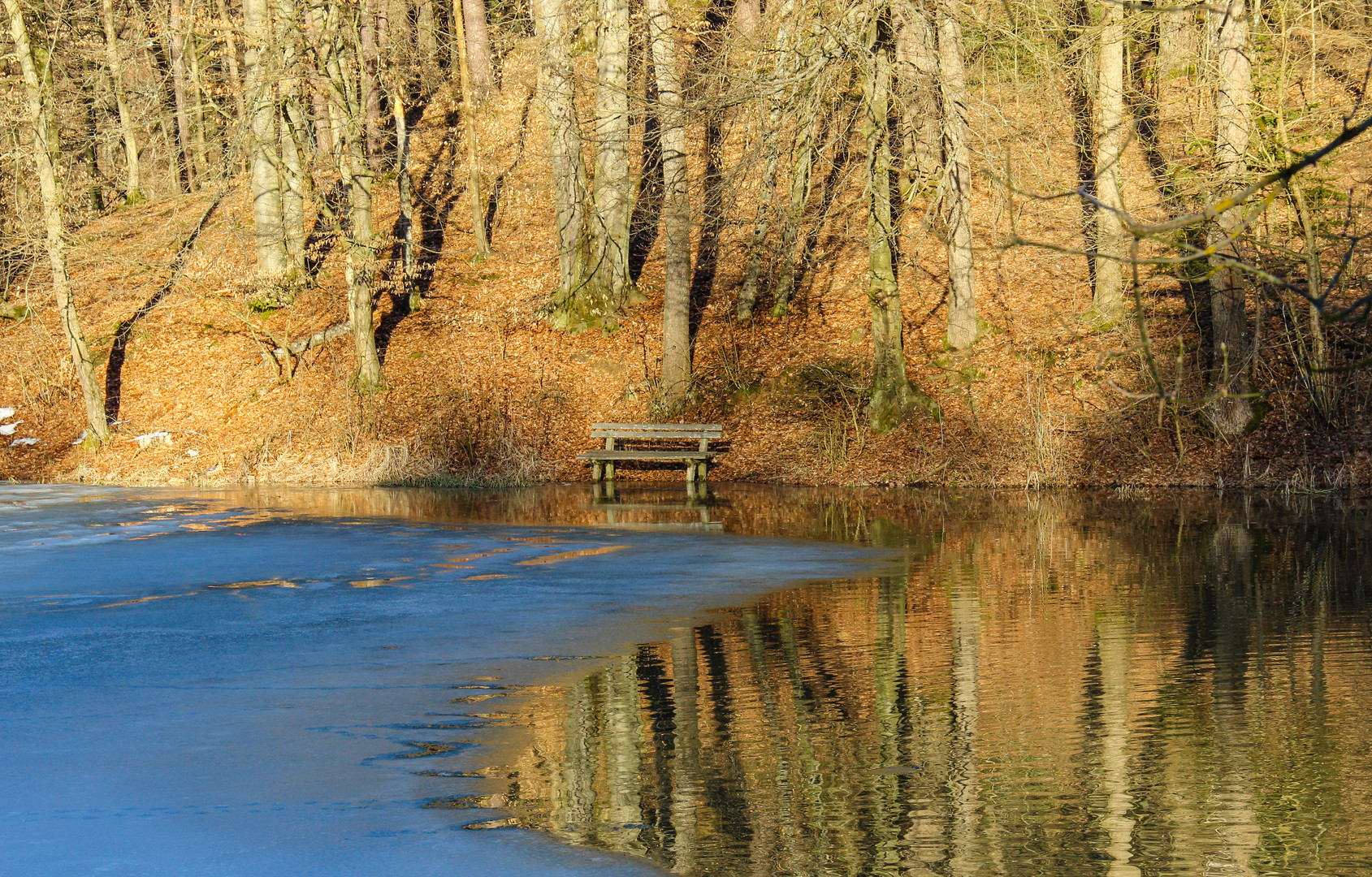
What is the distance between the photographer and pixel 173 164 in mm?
31141

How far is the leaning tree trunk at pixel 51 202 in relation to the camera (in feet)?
69.9

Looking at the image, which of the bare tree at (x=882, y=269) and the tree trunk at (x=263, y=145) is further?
the tree trunk at (x=263, y=145)

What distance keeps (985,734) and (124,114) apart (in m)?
31.4

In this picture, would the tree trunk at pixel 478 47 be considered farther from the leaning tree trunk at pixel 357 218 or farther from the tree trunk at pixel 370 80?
the leaning tree trunk at pixel 357 218

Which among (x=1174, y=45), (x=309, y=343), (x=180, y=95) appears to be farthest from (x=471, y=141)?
(x=180, y=95)

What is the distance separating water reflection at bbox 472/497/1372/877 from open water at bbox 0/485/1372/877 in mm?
25

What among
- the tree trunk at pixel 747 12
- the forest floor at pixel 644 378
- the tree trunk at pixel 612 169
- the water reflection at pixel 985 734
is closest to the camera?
the water reflection at pixel 985 734

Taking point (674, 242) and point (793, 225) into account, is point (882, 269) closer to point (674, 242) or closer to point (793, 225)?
point (793, 225)

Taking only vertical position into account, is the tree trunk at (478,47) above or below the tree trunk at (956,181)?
above

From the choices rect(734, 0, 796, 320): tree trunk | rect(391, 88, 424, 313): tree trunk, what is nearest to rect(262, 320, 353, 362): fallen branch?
rect(391, 88, 424, 313): tree trunk

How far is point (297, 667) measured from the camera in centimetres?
757

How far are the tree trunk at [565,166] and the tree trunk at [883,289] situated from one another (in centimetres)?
656

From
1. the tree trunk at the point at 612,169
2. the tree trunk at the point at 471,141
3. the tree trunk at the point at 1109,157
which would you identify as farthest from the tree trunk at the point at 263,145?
the tree trunk at the point at 1109,157

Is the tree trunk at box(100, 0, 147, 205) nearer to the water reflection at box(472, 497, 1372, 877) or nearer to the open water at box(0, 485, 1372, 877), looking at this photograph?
the open water at box(0, 485, 1372, 877)
